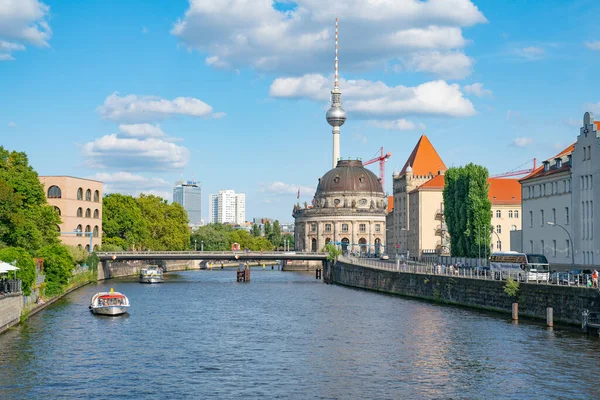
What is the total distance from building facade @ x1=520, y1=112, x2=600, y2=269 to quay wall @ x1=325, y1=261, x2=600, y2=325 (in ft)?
32.7

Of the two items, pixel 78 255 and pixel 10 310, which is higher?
pixel 78 255

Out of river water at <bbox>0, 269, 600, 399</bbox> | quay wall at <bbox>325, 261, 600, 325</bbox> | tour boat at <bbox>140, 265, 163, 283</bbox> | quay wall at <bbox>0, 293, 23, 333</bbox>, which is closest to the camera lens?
river water at <bbox>0, 269, 600, 399</bbox>

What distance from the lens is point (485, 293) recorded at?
76.9 meters

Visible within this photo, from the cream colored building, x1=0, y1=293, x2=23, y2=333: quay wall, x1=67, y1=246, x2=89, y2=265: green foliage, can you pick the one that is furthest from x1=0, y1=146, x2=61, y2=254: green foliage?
the cream colored building

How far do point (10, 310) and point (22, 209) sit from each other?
38.8m

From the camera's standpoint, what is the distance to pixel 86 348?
55438 mm

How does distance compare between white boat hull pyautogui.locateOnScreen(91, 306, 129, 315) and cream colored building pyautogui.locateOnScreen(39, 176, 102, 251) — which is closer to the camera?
white boat hull pyautogui.locateOnScreen(91, 306, 129, 315)

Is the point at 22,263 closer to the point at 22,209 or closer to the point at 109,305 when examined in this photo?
the point at 109,305

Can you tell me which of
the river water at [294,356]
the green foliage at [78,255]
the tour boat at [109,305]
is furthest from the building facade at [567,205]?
the green foliage at [78,255]

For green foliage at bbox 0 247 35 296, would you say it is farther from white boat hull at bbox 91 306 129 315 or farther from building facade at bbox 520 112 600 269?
building facade at bbox 520 112 600 269

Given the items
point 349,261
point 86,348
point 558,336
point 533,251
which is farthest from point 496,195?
→ point 86,348

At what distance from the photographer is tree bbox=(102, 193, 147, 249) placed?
539 feet

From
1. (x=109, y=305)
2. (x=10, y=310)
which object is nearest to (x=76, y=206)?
(x=109, y=305)

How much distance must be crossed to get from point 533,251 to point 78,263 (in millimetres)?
66518
